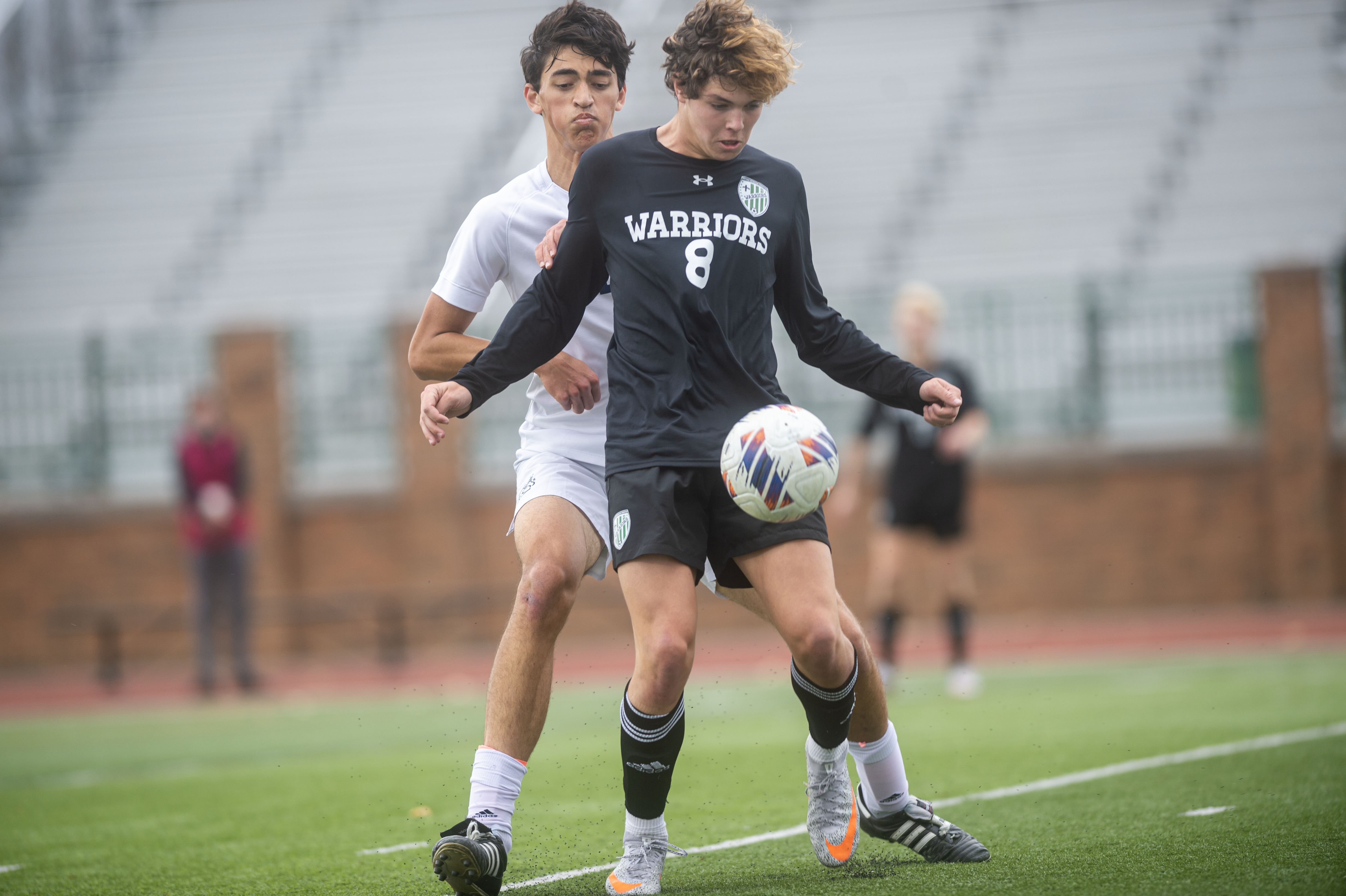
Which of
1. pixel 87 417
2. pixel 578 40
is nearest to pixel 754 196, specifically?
pixel 578 40

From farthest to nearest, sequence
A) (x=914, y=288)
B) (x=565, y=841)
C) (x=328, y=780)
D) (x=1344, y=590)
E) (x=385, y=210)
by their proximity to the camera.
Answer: (x=385, y=210), (x=1344, y=590), (x=914, y=288), (x=328, y=780), (x=565, y=841)

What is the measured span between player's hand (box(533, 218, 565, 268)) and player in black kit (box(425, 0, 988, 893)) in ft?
0.12

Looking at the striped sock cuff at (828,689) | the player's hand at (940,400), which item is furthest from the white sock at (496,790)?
the player's hand at (940,400)

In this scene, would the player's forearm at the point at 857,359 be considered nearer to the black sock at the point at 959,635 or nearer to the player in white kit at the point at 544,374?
the player in white kit at the point at 544,374

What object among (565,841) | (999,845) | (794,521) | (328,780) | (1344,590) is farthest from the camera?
(1344,590)

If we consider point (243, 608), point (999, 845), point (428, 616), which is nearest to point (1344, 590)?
point (428, 616)

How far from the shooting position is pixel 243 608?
1276 centimetres

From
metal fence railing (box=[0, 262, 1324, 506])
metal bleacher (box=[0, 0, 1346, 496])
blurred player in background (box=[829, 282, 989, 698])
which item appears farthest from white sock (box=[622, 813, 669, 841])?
metal bleacher (box=[0, 0, 1346, 496])

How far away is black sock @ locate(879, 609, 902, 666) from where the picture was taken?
390 inches

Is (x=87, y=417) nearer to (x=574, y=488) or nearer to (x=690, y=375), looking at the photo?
(x=574, y=488)

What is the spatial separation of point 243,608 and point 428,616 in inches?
126

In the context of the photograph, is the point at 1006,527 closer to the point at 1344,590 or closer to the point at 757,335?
the point at 1344,590

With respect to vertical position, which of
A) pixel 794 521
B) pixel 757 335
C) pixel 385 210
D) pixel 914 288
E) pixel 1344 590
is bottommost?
pixel 1344 590

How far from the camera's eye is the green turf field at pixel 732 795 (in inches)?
173
